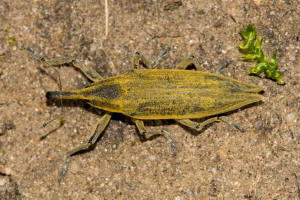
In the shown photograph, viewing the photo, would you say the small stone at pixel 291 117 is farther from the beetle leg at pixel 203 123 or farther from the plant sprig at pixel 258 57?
the beetle leg at pixel 203 123

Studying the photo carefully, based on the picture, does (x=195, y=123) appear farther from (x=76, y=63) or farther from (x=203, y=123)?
(x=76, y=63)

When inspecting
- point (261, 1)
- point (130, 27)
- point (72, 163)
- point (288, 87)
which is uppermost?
point (261, 1)

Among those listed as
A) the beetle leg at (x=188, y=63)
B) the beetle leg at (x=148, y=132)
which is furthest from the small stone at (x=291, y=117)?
the beetle leg at (x=148, y=132)

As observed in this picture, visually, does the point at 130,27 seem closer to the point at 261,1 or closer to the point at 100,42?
the point at 100,42

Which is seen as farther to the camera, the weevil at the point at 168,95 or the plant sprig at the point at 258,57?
the plant sprig at the point at 258,57

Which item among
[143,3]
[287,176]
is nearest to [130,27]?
[143,3]

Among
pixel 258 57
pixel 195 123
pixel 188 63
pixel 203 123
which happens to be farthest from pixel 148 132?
pixel 258 57
